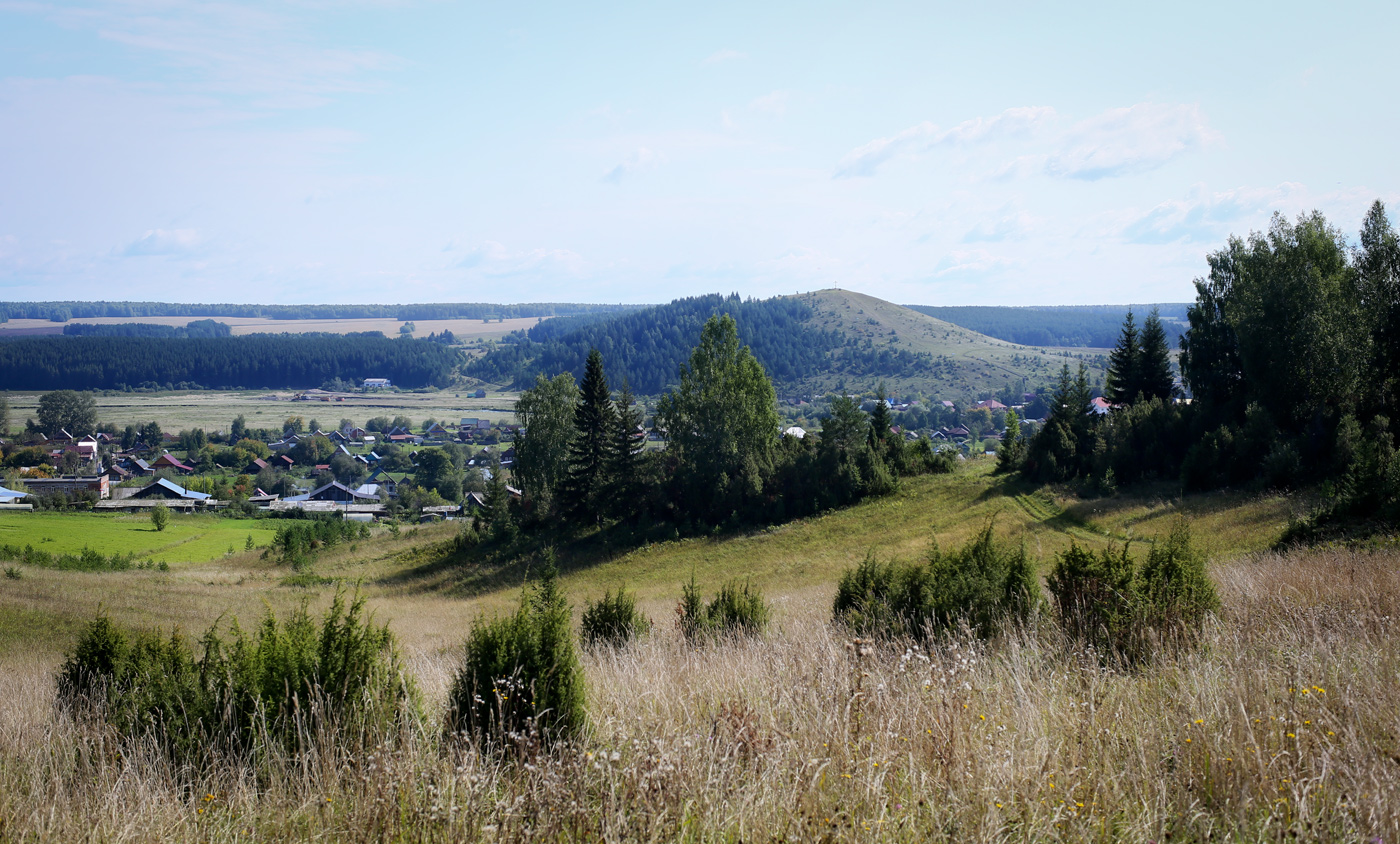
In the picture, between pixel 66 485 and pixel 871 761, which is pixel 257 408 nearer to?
pixel 66 485

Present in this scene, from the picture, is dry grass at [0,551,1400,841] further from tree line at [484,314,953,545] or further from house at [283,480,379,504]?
house at [283,480,379,504]

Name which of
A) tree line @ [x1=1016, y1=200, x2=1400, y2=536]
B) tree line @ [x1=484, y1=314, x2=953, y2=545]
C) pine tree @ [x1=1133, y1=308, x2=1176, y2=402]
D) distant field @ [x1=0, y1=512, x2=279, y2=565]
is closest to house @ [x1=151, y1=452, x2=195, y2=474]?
distant field @ [x1=0, y1=512, x2=279, y2=565]

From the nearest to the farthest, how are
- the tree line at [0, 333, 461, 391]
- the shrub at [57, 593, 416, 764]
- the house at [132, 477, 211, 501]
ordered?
the shrub at [57, 593, 416, 764] < the house at [132, 477, 211, 501] < the tree line at [0, 333, 461, 391]

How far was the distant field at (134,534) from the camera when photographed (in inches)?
1594

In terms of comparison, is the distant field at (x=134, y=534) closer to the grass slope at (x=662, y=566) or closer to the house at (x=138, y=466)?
the grass slope at (x=662, y=566)

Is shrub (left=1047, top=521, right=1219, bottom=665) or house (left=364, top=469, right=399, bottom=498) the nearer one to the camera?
shrub (left=1047, top=521, right=1219, bottom=665)

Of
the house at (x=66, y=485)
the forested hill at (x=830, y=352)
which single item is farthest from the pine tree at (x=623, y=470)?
the forested hill at (x=830, y=352)

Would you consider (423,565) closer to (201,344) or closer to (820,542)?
(820,542)

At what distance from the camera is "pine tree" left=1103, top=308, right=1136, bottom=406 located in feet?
122

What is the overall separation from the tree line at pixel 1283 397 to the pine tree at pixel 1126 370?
18.0 ft

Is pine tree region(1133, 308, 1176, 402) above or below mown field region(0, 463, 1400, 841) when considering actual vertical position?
above

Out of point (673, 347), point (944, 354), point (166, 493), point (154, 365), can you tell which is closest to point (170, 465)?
point (166, 493)

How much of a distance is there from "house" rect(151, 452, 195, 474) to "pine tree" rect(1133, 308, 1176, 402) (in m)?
104

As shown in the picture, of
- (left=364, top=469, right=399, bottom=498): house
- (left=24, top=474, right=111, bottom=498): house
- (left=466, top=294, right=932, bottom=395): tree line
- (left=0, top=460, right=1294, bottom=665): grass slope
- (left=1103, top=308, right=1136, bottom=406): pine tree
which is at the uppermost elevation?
(left=466, top=294, right=932, bottom=395): tree line
